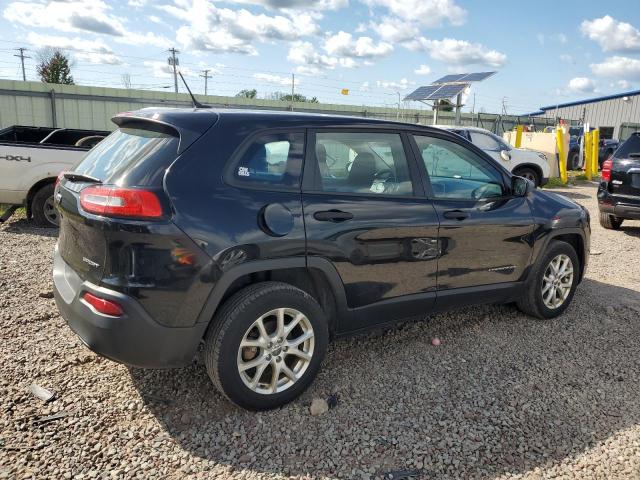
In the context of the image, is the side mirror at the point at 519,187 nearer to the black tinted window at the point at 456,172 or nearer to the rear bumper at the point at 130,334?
the black tinted window at the point at 456,172

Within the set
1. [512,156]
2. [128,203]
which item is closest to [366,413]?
[128,203]

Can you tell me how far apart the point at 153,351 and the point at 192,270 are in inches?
18.5

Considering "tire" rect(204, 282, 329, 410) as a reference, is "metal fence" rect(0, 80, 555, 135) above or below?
above

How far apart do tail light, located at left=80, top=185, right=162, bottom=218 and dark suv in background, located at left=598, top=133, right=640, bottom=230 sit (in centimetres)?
758

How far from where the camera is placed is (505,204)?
4.07 metres

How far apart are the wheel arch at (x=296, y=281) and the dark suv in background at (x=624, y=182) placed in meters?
6.49

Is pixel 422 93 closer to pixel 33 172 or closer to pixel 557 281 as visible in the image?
pixel 33 172

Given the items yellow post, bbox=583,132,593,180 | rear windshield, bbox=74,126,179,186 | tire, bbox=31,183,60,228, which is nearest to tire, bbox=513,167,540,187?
yellow post, bbox=583,132,593,180

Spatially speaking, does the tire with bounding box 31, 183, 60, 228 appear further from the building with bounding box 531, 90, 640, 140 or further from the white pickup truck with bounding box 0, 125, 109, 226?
the building with bounding box 531, 90, 640, 140

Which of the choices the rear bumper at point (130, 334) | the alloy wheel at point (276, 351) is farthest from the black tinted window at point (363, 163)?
the rear bumper at point (130, 334)

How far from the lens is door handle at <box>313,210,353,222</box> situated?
3032 millimetres

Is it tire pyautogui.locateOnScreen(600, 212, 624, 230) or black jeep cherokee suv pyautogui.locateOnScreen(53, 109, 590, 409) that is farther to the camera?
tire pyautogui.locateOnScreen(600, 212, 624, 230)

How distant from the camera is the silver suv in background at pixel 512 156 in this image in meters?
12.4

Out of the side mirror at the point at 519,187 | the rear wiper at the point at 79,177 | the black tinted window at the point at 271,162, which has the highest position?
the black tinted window at the point at 271,162
